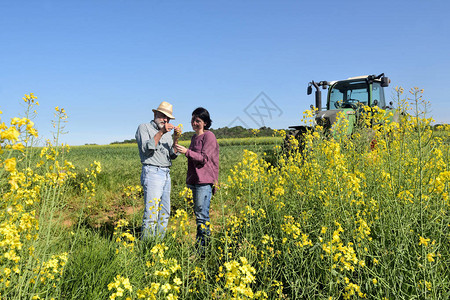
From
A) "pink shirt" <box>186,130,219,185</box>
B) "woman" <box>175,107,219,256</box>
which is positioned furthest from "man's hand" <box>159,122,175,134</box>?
"pink shirt" <box>186,130,219,185</box>

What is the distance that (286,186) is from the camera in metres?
3.67

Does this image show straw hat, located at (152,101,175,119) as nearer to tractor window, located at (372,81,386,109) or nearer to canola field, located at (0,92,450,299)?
canola field, located at (0,92,450,299)

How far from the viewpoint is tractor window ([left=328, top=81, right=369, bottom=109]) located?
9.06 meters

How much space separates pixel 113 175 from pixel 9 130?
712 cm

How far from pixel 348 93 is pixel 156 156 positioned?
26.0 feet

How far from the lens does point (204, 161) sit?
368cm

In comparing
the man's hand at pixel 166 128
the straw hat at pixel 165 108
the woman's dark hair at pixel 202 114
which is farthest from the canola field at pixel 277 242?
the straw hat at pixel 165 108

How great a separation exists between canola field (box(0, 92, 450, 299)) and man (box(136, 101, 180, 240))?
641 millimetres

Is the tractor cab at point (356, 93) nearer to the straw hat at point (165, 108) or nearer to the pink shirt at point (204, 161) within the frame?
the pink shirt at point (204, 161)

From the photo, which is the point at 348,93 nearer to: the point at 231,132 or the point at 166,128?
the point at 166,128

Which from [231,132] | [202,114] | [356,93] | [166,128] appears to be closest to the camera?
[166,128]

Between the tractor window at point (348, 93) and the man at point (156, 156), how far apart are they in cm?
657

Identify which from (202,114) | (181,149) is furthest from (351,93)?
(181,149)

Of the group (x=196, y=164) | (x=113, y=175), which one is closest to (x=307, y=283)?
(x=196, y=164)
